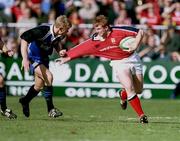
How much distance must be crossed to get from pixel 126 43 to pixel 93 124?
1908 millimetres

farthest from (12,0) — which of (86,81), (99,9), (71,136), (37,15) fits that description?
(71,136)

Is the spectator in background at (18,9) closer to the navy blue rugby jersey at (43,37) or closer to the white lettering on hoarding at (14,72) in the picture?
the white lettering on hoarding at (14,72)

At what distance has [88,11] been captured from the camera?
77.6ft

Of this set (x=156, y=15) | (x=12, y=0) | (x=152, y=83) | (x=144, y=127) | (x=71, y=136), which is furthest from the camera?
(x=12, y=0)

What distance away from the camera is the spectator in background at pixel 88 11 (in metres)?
23.5

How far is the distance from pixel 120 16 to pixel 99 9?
1118 millimetres

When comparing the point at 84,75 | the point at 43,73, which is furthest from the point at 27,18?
the point at 43,73

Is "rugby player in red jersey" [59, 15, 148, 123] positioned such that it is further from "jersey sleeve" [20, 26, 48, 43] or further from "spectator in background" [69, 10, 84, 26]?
"spectator in background" [69, 10, 84, 26]

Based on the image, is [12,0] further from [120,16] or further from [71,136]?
[71,136]

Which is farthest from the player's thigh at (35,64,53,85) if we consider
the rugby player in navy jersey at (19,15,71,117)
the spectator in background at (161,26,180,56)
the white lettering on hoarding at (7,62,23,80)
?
the spectator in background at (161,26,180,56)

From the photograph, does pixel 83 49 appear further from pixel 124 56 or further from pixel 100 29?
pixel 100 29

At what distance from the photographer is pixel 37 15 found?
23.6 metres

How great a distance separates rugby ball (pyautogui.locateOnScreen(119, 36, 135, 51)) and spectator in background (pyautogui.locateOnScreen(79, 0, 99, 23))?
9020 millimetres

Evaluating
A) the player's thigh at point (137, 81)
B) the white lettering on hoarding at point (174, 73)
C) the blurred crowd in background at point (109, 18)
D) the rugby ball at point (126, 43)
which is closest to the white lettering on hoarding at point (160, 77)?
the white lettering on hoarding at point (174, 73)
